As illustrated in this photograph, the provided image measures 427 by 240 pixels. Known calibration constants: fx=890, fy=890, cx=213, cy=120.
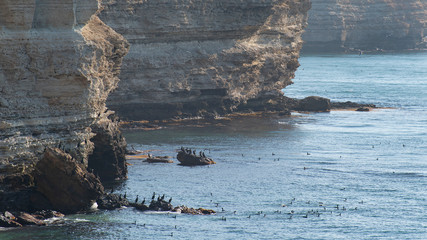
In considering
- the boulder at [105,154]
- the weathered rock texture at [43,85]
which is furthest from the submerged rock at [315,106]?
the weathered rock texture at [43,85]

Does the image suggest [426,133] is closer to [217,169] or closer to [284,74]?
[284,74]

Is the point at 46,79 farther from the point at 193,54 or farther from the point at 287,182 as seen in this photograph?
the point at 193,54

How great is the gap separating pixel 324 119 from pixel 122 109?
23.7 meters

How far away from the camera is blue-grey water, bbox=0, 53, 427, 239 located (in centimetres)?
4906

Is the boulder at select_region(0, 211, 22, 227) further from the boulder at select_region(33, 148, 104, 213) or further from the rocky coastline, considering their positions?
the boulder at select_region(33, 148, 104, 213)

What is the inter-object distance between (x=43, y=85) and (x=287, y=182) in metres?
20.6

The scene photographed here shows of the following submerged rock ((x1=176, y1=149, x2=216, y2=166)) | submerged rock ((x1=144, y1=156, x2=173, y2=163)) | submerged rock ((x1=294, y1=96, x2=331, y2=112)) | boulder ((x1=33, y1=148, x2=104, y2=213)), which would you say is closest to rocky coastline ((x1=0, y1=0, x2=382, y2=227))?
boulder ((x1=33, y1=148, x2=104, y2=213))

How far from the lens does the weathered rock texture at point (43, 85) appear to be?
48219mm

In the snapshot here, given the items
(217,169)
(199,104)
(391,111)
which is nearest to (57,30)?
(217,169)

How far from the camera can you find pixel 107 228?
4794cm

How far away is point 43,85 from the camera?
50344mm

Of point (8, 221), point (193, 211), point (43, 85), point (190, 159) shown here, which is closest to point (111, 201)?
point (193, 211)

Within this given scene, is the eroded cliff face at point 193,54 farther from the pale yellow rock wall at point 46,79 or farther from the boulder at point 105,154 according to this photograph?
the pale yellow rock wall at point 46,79

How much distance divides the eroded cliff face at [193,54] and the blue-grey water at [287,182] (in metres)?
4.62
